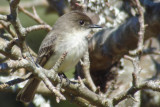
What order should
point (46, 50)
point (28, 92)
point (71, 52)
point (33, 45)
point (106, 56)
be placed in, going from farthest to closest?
point (33, 45)
point (106, 56)
point (46, 50)
point (28, 92)
point (71, 52)

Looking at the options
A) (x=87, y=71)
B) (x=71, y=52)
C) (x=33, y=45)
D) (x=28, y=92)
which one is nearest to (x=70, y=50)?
(x=71, y=52)

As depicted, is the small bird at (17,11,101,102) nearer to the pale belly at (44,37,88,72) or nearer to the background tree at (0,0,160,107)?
the pale belly at (44,37,88,72)

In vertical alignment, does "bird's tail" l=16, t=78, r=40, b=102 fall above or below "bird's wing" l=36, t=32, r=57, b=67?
below

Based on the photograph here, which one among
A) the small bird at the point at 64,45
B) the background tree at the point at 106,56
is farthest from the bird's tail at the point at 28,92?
the background tree at the point at 106,56

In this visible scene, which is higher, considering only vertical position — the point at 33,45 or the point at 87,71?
the point at 87,71

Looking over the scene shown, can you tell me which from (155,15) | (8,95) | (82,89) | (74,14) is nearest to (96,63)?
(74,14)


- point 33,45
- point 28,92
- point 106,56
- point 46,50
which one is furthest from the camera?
point 33,45

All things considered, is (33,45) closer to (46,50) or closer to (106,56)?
(106,56)

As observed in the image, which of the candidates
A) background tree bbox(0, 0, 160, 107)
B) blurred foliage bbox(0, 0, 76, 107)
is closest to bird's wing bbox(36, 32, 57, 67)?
background tree bbox(0, 0, 160, 107)
